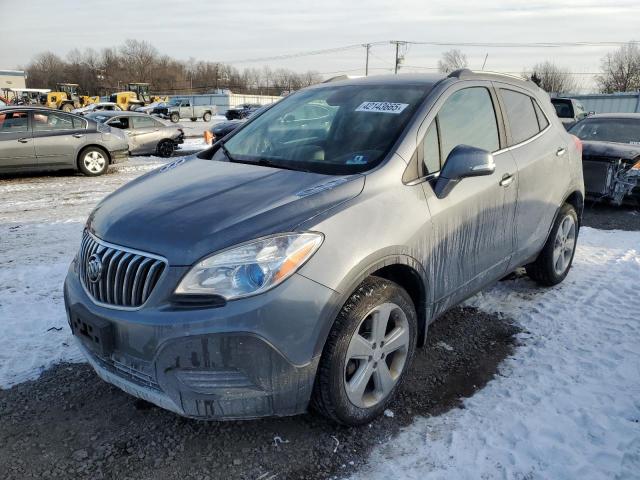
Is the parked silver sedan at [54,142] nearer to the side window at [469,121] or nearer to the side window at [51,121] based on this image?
the side window at [51,121]

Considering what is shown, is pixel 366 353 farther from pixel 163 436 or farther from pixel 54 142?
pixel 54 142

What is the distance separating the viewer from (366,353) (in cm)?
252

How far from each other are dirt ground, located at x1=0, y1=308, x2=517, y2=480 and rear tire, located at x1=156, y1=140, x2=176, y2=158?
12326 millimetres

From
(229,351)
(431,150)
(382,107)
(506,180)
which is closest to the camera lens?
(229,351)

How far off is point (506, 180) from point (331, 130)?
1248 millimetres

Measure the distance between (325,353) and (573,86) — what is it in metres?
83.3

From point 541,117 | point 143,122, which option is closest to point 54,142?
point 143,122

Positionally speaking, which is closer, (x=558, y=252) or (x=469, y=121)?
(x=469, y=121)

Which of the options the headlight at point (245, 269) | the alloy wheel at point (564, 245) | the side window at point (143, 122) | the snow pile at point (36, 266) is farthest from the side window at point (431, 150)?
the side window at point (143, 122)

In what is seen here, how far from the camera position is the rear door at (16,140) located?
32.9ft

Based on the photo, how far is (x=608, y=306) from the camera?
13.6 ft

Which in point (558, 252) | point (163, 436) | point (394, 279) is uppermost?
point (394, 279)

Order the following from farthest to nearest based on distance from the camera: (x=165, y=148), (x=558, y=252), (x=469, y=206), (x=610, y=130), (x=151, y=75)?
(x=151, y=75)
(x=165, y=148)
(x=610, y=130)
(x=558, y=252)
(x=469, y=206)

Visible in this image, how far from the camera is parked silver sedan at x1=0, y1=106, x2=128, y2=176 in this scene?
33.2 ft
